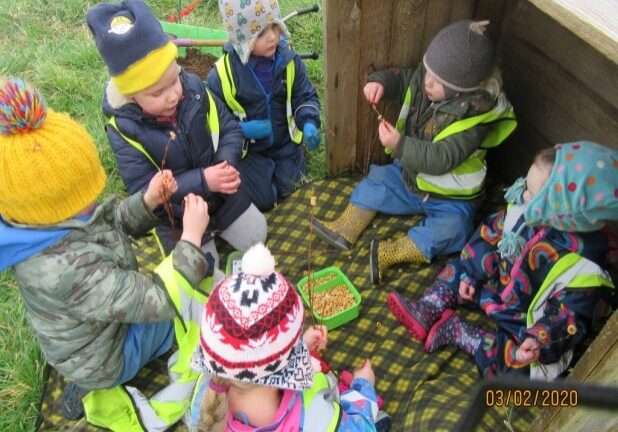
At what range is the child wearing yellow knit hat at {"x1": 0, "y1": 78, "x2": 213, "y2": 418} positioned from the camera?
1.62 metres

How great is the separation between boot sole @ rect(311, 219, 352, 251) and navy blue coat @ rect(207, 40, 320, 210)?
18.6 inches

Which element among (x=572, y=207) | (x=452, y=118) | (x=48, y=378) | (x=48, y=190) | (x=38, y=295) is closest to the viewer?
(x=48, y=190)

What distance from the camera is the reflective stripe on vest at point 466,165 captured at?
283 centimetres

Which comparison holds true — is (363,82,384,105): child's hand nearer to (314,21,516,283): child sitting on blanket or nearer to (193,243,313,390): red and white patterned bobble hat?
(314,21,516,283): child sitting on blanket

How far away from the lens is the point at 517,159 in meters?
3.40

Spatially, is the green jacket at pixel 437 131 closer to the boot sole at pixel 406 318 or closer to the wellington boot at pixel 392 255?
the wellington boot at pixel 392 255

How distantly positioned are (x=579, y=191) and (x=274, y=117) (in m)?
2.01

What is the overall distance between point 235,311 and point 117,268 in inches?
29.1

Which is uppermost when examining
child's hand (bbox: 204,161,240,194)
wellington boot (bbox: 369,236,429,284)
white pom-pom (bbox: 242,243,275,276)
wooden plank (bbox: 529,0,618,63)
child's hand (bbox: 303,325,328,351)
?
wooden plank (bbox: 529,0,618,63)

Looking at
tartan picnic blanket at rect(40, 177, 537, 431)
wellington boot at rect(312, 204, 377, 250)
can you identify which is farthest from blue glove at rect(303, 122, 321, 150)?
wellington boot at rect(312, 204, 377, 250)

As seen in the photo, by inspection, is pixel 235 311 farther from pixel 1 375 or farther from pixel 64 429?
pixel 1 375

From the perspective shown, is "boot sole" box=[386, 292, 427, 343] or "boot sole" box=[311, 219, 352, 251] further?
"boot sole" box=[311, 219, 352, 251]

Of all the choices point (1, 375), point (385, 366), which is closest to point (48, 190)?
point (1, 375)

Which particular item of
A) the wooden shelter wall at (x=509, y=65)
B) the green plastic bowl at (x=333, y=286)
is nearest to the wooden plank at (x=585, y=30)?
the wooden shelter wall at (x=509, y=65)
